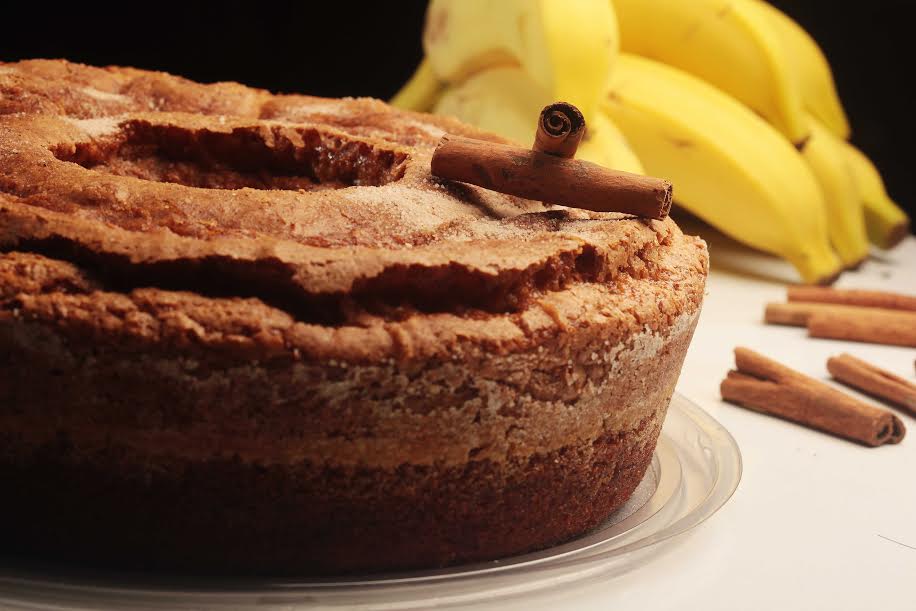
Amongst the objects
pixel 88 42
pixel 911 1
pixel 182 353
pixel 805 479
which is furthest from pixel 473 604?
pixel 911 1

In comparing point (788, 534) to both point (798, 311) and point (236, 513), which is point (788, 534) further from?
point (798, 311)

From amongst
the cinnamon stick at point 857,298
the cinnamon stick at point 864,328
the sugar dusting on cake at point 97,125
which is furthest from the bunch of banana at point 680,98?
the sugar dusting on cake at point 97,125

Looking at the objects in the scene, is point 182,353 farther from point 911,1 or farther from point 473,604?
point 911,1

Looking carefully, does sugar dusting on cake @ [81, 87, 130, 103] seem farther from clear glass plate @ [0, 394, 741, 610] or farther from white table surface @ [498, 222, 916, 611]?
white table surface @ [498, 222, 916, 611]

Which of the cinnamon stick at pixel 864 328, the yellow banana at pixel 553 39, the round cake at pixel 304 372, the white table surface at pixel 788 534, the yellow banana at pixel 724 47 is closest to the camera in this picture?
the round cake at pixel 304 372

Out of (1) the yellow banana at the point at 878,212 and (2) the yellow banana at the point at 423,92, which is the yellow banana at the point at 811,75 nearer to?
(1) the yellow banana at the point at 878,212

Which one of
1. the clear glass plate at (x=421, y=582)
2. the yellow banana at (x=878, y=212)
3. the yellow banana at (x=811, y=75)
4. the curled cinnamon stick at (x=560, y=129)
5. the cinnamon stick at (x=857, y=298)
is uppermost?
the yellow banana at (x=811, y=75)

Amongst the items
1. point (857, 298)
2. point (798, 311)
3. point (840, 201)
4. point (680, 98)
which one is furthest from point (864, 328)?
point (840, 201)
